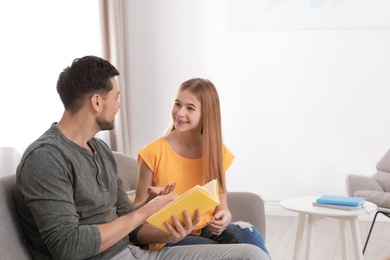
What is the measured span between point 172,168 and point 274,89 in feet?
7.94

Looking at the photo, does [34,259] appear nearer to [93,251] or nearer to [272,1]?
[93,251]

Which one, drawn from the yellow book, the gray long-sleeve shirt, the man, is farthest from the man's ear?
the yellow book

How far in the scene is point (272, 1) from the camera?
4645mm

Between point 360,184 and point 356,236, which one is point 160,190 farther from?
point 360,184

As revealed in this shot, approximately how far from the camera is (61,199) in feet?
5.63

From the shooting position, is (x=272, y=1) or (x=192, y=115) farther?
(x=272, y=1)

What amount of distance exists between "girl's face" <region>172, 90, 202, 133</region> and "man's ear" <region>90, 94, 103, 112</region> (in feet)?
1.91

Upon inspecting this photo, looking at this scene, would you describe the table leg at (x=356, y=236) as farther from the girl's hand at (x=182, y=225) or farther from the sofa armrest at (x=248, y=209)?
the girl's hand at (x=182, y=225)

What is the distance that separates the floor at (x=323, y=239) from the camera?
371cm

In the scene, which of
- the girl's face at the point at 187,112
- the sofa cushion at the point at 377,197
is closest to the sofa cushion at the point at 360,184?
the sofa cushion at the point at 377,197

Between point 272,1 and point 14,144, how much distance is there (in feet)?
7.35

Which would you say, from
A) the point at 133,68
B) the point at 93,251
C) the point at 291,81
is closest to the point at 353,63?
the point at 291,81

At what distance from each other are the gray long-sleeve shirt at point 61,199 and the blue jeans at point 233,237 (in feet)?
1.29

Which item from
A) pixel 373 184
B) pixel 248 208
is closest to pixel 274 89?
pixel 373 184
